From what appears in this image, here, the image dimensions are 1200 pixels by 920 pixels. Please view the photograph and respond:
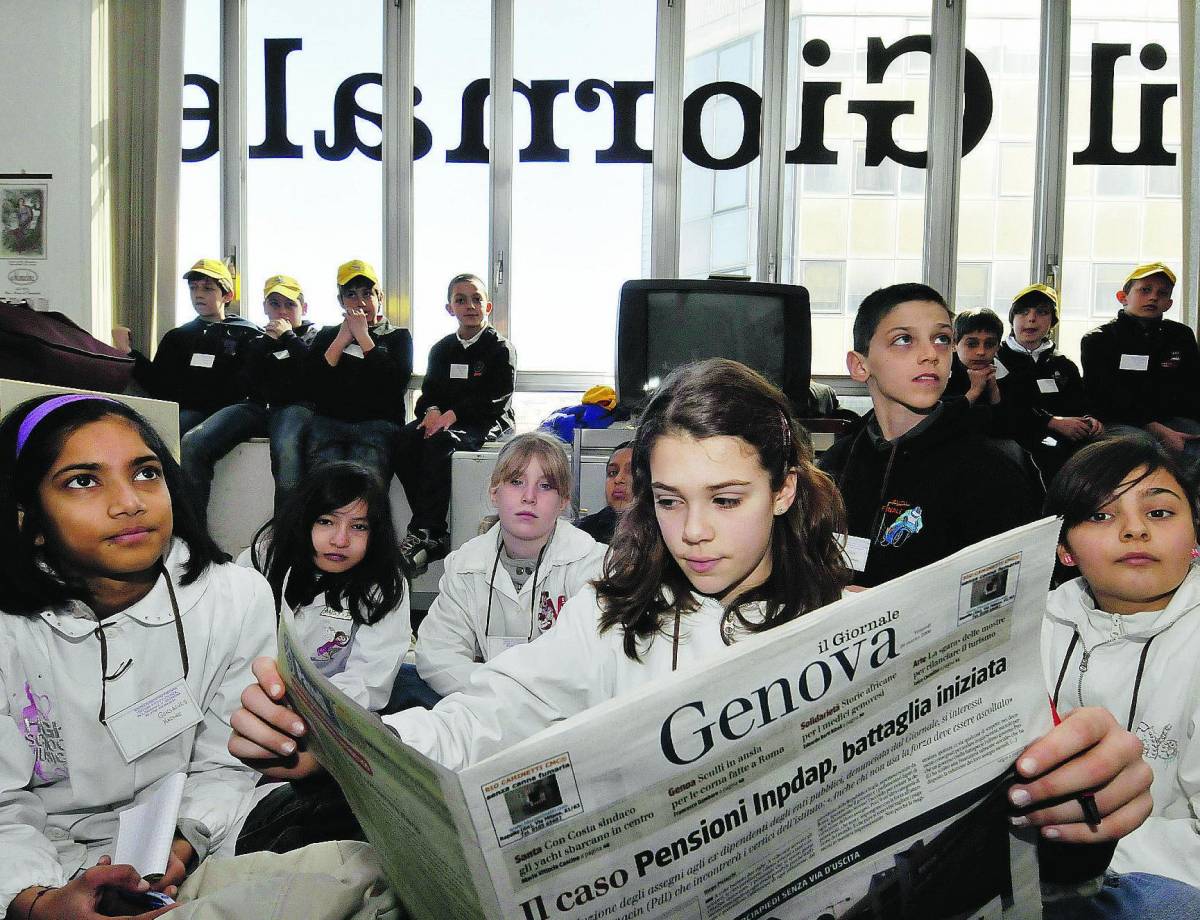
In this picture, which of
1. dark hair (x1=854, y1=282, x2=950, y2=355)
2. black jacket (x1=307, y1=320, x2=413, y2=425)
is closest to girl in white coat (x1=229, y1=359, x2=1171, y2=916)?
dark hair (x1=854, y1=282, x2=950, y2=355)

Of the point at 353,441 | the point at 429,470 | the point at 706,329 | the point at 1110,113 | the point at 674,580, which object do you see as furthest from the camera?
the point at 1110,113

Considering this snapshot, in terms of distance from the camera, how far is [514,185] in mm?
5480

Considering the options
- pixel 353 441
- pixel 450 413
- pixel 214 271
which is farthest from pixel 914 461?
pixel 214 271

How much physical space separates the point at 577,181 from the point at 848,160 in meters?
1.63

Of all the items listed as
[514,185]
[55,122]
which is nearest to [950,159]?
[514,185]

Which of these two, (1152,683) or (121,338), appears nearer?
(1152,683)

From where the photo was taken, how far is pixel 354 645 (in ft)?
6.85

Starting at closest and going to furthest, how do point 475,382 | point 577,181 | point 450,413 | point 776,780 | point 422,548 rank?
point 776,780 → point 422,548 → point 450,413 → point 475,382 → point 577,181

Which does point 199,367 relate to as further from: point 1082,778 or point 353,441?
point 1082,778

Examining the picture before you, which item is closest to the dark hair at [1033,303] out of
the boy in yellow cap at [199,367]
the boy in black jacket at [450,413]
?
the boy in black jacket at [450,413]

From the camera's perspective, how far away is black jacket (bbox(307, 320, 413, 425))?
4.20m

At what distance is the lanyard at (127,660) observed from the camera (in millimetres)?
1229

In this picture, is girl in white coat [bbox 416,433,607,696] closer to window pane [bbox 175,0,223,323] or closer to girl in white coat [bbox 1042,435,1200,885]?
girl in white coat [bbox 1042,435,1200,885]

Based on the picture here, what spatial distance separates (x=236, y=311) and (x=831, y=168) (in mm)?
3653
